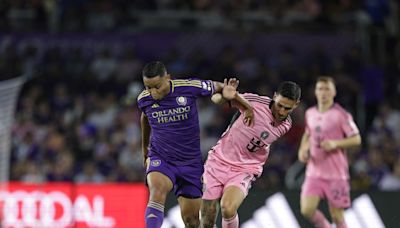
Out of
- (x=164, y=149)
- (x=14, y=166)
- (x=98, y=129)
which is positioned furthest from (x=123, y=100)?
(x=164, y=149)

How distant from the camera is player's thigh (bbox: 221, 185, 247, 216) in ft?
34.5

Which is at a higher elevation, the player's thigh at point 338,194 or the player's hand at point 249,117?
the player's hand at point 249,117

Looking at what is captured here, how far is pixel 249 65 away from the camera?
19.8 metres

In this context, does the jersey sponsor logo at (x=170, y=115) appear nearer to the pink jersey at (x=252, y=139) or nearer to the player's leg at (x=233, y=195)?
the pink jersey at (x=252, y=139)

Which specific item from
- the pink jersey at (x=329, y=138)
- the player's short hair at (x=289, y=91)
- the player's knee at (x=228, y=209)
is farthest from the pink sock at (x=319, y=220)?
the player's short hair at (x=289, y=91)

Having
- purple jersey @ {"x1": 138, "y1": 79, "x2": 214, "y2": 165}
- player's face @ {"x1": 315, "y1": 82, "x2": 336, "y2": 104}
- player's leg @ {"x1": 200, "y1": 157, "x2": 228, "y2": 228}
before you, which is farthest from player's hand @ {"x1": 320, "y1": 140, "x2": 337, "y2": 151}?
purple jersey @ {"x1": 138, "y1": 79, "x2": 214, "y2": 165}

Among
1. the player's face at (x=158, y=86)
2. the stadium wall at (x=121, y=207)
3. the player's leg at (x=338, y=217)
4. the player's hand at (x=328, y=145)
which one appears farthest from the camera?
the stadium wall at (x=121, y=207)

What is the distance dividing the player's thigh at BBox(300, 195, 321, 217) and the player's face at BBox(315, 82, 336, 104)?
1179 mm

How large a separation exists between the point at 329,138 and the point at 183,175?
3065 mm

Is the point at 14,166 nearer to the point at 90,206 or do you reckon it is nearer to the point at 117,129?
the point at 117,129

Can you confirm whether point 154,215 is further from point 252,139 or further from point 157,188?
point 252,139

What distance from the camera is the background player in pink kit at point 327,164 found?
13094mm

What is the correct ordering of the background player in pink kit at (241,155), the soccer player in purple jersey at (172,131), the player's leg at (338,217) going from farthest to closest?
1. the player's leg at (338,217)
2. the background player in pink kit at (241,155)
3. the soccer player in purple jersey at (172,131)

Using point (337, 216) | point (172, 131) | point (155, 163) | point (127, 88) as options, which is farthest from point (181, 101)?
point (127, 88)
